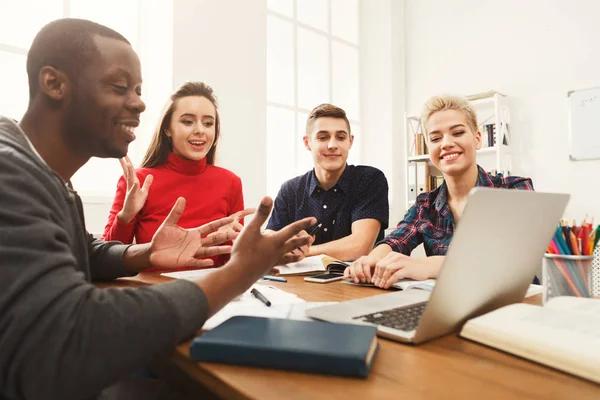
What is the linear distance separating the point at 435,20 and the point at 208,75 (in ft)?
8.04

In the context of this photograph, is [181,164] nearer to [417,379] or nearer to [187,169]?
[187,169]

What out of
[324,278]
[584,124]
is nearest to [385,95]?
[584,124]

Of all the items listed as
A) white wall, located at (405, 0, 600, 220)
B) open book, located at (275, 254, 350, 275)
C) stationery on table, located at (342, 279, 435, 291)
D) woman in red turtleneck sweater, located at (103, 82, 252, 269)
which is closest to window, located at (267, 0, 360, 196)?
white wall, located at (405, 0, 600, 220)

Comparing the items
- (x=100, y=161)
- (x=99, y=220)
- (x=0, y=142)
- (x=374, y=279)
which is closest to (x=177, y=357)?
(x=0, y=142)

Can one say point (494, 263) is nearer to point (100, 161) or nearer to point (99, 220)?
point (99, 220)

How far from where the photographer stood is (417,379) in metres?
0.46

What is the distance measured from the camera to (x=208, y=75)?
2.82 meters

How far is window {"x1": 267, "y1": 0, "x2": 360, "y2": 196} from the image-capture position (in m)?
3.70

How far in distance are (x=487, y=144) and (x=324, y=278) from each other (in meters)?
2.82

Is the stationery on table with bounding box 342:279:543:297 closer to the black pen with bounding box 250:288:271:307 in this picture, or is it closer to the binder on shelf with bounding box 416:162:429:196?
the black pen with bounding box 250:288:271:307

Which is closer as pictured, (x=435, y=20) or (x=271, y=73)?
(x=271, y=73)

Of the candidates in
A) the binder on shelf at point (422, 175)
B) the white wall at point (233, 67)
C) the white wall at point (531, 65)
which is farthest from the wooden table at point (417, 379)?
the binder on shelf at point (422, 175)

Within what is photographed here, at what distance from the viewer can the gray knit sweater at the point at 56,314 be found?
0.45m

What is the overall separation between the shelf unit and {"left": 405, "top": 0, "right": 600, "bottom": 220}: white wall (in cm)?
→ 9
